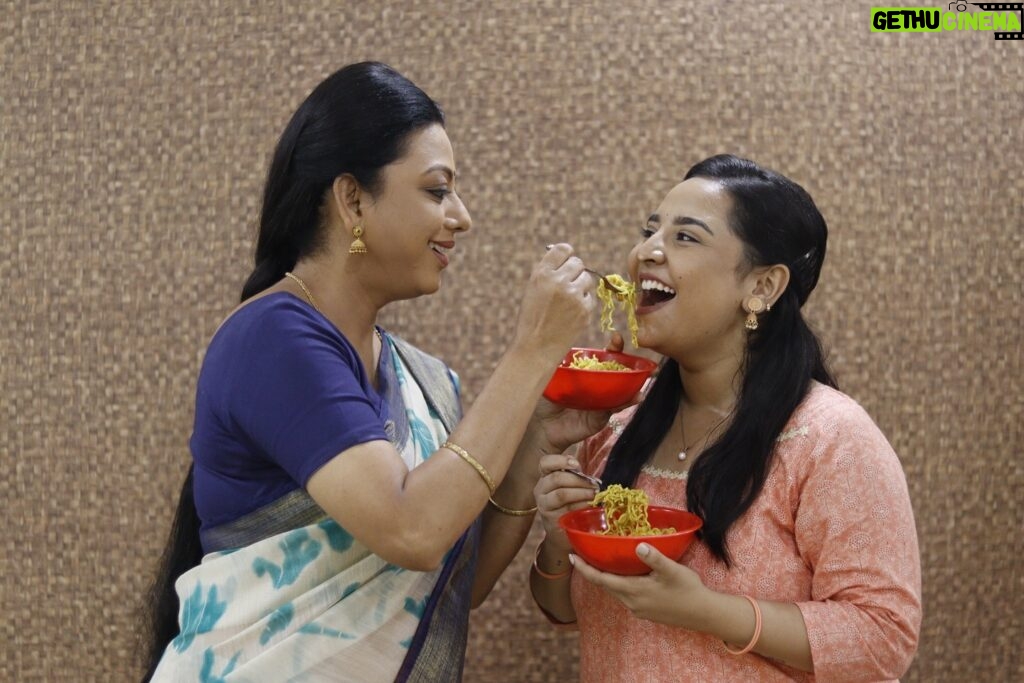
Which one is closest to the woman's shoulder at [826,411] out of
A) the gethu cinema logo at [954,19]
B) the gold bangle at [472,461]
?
the gold bangle at [472,461]

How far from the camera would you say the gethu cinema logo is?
8.25 feet

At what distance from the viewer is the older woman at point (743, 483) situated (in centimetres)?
153

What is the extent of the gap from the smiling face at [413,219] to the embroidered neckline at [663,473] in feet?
1.65

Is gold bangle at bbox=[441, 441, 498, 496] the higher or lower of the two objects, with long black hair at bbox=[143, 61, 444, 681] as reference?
lower

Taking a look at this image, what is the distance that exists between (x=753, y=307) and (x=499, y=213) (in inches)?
36.4

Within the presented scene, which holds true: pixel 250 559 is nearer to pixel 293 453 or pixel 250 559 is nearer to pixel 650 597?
pixel 293 453

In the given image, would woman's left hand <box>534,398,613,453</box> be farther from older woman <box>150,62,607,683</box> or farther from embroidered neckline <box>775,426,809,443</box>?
embroidered neckline <box>775,426,809,443</box>

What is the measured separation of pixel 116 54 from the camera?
254cm

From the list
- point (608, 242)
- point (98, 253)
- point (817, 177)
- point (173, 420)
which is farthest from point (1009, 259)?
point (98, 253)

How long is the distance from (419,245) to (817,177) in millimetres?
1227

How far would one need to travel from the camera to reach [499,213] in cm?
250

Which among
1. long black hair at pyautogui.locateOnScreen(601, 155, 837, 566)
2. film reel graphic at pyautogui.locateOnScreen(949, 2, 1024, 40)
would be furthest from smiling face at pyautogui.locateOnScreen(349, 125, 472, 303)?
film reel graphic at pyautogui.locateOnScreen(949, 2, 1024, 40)

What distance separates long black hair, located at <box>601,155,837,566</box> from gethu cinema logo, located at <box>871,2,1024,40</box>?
3.27 feet

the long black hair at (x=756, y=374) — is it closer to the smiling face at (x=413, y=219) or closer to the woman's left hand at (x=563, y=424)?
the woman's left hand at (x=563, y=424)
